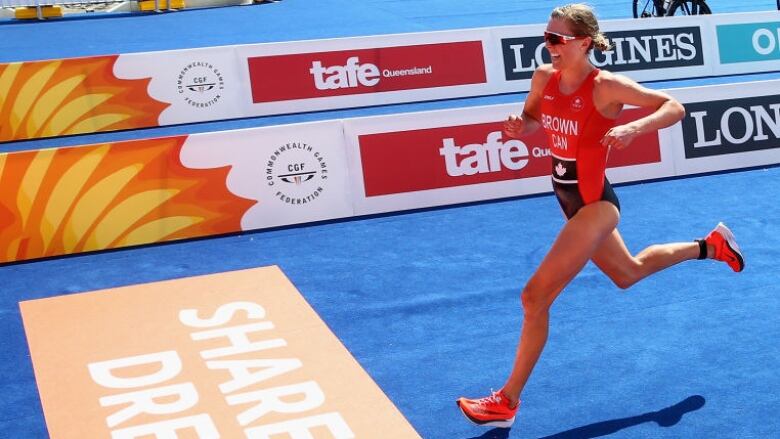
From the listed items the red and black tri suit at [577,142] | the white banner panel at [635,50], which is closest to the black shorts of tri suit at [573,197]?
the red and black tri suit at [577,142]

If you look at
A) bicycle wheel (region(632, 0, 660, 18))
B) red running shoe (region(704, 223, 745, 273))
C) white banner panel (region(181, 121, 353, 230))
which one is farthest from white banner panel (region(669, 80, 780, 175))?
bicycle wheel (region(632, 0, 660, 18))

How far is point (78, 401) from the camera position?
6.43 meters

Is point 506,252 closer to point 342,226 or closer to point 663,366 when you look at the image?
point 342,226

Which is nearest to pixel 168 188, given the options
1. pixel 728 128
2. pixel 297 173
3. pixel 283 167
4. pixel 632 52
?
pixel 283 167

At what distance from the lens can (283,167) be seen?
396 inches

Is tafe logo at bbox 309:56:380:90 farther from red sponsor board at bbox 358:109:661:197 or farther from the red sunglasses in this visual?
the red sunglasses

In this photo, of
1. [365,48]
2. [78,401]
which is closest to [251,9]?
[365,48]

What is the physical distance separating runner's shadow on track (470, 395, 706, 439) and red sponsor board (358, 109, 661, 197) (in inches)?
186

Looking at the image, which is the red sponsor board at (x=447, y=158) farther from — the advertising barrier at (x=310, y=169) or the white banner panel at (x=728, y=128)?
the white banner panel at (x=728, y=128)

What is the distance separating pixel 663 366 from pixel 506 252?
8.38 ft

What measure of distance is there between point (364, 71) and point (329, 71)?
1.54 ft

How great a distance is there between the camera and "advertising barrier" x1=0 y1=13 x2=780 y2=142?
1325cm

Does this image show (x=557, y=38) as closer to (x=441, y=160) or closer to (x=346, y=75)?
(x=441, y=160)

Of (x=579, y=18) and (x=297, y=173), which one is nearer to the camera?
(x=579, y=18)
